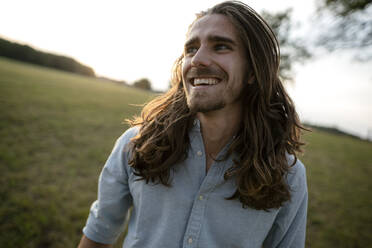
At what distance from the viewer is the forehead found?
1.82m

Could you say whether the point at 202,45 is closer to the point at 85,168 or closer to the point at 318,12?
the point at 85,168

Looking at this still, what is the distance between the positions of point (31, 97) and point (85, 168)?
795cm

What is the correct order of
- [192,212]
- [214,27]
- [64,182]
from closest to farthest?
[192,212] < [214,27] < [64,182]

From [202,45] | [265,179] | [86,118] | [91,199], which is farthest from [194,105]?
[86,118]

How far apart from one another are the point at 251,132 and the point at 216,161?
44cm

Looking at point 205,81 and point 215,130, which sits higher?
point 205,81

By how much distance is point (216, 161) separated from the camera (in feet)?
5.64

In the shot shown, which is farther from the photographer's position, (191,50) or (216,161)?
(191,50)

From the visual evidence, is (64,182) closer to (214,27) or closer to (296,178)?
(214,27)

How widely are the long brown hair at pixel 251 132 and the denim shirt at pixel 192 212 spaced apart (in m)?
0.09

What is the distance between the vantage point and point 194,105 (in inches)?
69.1

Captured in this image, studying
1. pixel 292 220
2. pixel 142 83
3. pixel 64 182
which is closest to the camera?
pixel 292 220

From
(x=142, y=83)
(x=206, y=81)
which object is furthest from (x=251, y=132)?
(x=142, y=83)

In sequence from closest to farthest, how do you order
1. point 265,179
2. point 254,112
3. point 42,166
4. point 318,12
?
1. point 265,179
2. point 254,112
3. point 42,166
4. point 318,12
